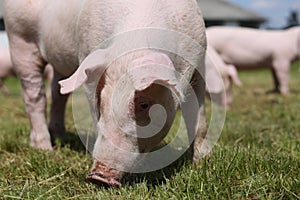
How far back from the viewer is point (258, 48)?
973 centimetres

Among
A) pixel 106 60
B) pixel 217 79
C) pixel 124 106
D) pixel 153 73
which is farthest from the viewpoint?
pixel 217 79

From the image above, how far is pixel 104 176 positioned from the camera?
7.56 feet

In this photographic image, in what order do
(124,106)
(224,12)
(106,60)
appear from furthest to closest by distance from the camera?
(224,12)
(106,60)
(124,106)

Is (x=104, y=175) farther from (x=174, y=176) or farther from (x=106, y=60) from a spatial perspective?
(x=106, y=60)

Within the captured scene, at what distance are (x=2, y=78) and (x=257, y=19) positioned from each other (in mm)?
24048

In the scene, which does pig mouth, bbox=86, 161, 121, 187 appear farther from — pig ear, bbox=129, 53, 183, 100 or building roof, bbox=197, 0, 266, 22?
building roof, bbox=197, 0, 266, 22

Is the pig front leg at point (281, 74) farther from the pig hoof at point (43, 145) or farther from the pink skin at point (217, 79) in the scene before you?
the pig hoof at point (43, 145)

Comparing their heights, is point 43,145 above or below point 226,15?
above

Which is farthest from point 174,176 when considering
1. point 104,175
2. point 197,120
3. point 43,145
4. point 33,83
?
point 33,83

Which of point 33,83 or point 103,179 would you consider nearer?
point 103,179

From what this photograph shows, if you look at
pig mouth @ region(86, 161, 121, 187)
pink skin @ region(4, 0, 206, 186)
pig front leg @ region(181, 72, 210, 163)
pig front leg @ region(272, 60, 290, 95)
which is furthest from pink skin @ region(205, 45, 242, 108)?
pig front leg @ region(272, 60, 290, 95)

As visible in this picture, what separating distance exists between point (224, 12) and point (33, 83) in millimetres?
28546

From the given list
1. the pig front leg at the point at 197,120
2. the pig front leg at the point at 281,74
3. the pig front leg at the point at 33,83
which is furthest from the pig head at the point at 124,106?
the pig front leg at the point at 281,74

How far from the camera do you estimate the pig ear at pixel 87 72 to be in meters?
2.21
